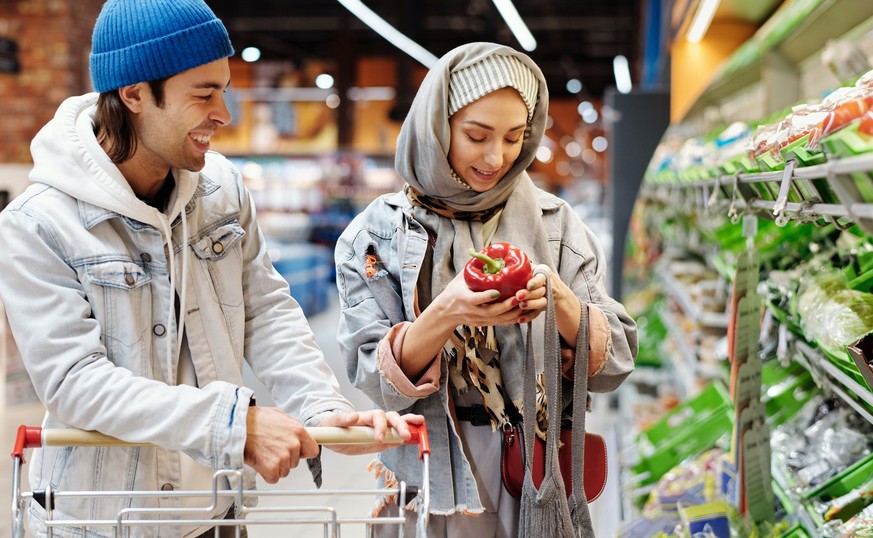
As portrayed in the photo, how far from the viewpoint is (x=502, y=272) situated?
5.16 feet

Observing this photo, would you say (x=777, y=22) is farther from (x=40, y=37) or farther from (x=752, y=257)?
(x=40, y=37)

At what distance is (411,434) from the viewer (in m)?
1.58

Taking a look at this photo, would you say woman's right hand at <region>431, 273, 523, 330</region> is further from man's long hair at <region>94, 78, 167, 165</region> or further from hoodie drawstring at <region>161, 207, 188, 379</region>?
man's long hair at <region>94, 78, 167, 165</region>

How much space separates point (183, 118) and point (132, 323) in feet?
1.26

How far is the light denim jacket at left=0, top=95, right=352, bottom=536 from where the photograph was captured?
1536 millimetres

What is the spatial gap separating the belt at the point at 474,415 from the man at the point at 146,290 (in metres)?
0.22

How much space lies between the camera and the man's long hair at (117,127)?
Result: 1716 millimetres

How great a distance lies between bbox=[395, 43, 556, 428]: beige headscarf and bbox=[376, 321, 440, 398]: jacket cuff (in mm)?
150

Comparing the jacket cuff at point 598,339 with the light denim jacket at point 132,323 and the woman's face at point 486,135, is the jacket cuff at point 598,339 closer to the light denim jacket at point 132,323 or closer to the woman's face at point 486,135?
the woman's face at point 486,135

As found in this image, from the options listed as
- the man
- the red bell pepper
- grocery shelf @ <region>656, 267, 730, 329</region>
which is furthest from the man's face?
grocery shelf @ <region>656, 267, 730, 329</region>

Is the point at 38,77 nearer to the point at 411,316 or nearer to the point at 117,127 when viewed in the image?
the point at 117,127

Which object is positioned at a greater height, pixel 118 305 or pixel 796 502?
pixel 118 305

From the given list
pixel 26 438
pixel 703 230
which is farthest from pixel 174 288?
pixel 703 230

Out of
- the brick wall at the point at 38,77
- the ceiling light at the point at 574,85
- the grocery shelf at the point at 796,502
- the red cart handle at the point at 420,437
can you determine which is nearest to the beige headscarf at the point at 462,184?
the red cart handle at the point at 420,437
